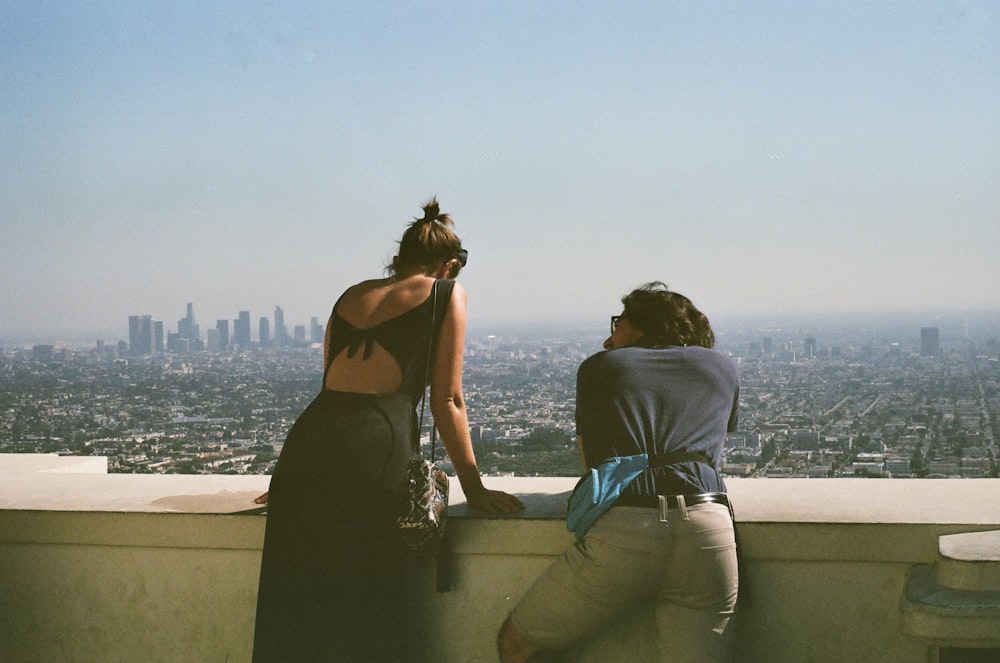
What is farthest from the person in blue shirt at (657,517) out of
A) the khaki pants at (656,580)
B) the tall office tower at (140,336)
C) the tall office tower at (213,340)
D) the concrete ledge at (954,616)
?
the tall office tower at (140,336)

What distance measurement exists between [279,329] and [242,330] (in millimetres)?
2054

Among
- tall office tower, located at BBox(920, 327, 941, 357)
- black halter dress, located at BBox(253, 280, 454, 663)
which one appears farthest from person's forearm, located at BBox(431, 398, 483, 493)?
tall office tower, located at BBox(920, 327, 941, 357)

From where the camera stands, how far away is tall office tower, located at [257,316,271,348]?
49.3 ft

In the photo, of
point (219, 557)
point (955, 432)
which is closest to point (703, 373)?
point (219, 557)

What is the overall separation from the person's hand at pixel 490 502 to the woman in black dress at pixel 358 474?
35 millimetres

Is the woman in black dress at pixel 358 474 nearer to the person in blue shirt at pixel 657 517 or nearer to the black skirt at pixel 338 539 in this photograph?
the black skirt at pixel 338 539

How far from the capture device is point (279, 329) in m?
15.1

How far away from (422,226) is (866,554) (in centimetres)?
179

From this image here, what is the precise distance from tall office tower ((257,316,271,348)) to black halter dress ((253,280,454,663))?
11924 mm

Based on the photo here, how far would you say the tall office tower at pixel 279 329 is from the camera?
14333mm

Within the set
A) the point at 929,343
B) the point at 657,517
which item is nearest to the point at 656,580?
the point at 657,517

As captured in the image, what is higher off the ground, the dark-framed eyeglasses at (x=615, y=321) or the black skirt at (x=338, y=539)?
the dark-framed eyeglasses at (x=615, y=321)

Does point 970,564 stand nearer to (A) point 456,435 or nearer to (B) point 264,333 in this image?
(A) point 456,435

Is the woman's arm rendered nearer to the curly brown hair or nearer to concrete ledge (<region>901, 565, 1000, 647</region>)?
the curly brown hair
